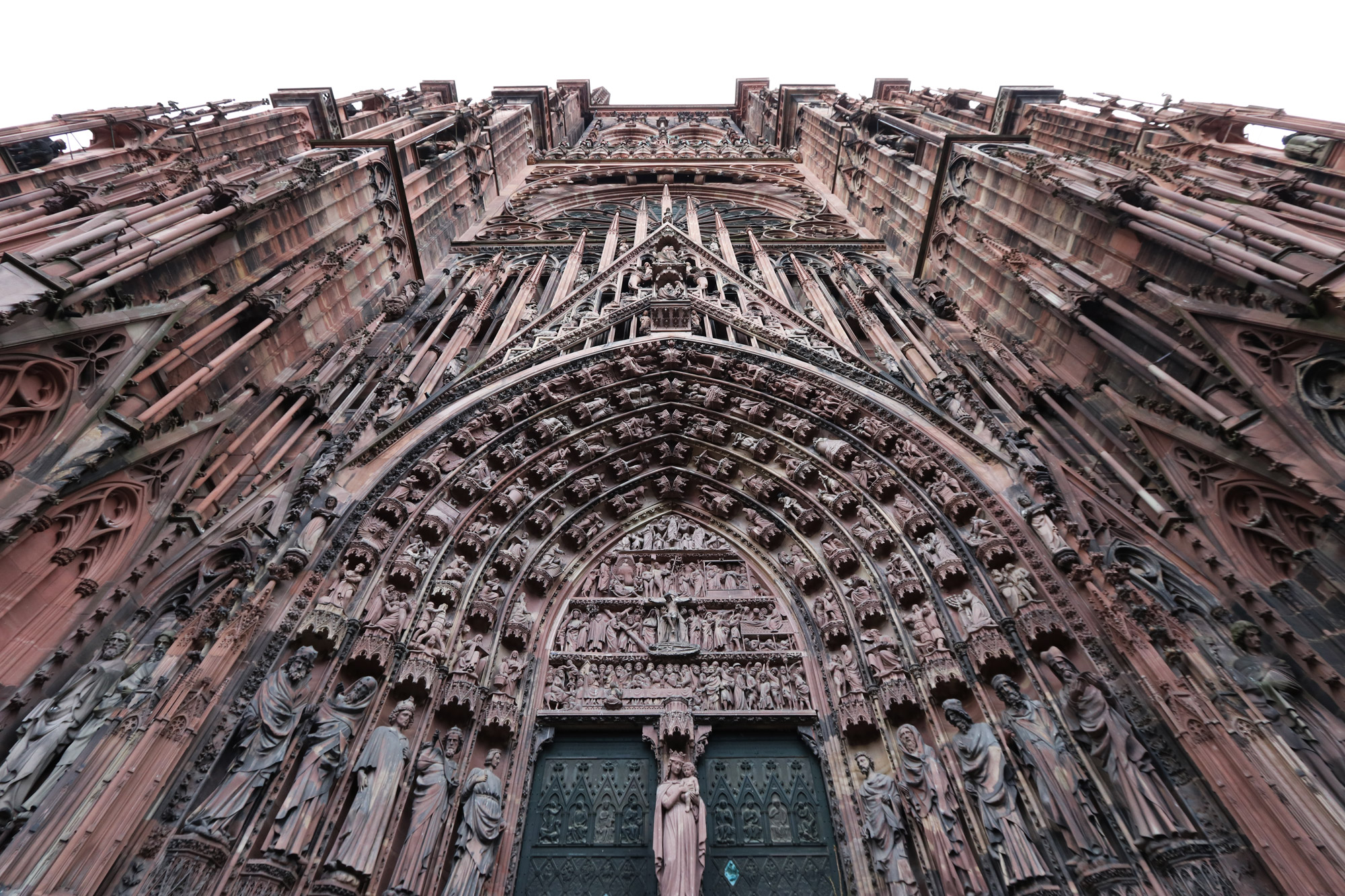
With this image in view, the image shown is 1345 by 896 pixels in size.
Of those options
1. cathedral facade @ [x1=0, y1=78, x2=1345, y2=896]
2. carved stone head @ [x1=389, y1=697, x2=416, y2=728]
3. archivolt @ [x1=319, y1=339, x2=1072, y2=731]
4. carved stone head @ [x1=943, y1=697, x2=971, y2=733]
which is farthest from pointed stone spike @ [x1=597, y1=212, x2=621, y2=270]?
carved stone head @ [x1=943, y1=697, x2=971, y2=733]

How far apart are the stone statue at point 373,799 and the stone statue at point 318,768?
20 cm

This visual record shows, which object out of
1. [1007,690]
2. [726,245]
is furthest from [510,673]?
[726,245]

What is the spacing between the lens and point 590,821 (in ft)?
21.7

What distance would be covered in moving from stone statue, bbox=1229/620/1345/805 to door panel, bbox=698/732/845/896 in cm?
351

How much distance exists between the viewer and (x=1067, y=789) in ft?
17.2

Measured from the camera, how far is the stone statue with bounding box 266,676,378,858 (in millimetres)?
5074

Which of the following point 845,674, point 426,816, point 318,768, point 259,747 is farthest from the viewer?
point 845,674

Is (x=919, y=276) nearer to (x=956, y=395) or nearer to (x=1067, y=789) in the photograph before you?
(x=956, y=395)

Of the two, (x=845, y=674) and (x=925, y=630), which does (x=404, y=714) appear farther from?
(x=925, y=630)

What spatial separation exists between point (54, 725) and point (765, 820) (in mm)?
5582

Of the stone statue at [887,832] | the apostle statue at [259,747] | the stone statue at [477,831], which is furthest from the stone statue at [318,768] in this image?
the stone statue at [887,832]

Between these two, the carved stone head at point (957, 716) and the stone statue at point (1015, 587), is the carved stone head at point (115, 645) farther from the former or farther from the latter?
the stone statue at point (1015, 587)

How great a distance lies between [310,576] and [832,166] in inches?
716

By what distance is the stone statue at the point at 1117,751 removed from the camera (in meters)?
4.82
